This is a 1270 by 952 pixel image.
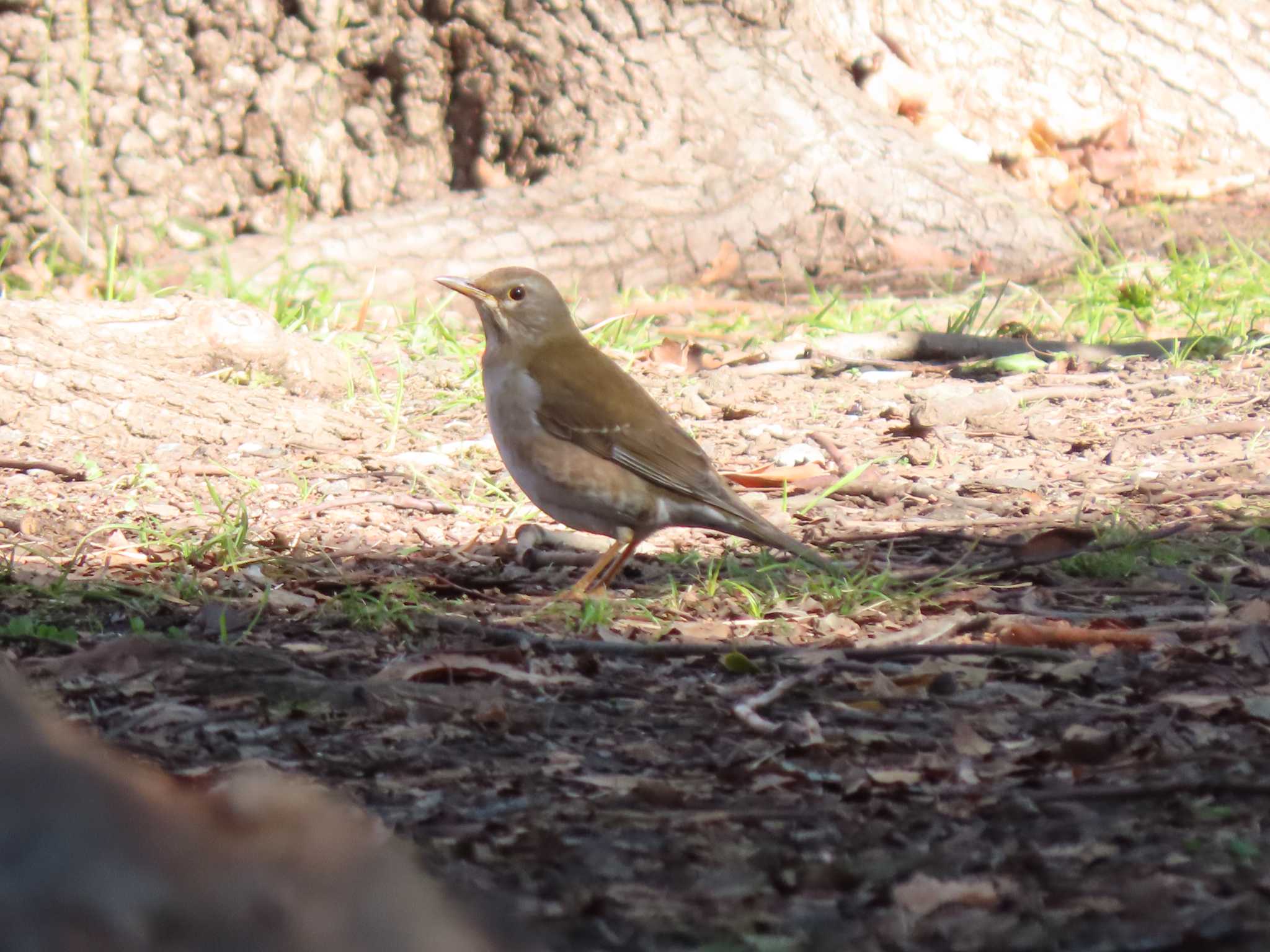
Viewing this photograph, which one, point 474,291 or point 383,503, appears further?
point 474,291

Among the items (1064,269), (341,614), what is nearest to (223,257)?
(341,614)

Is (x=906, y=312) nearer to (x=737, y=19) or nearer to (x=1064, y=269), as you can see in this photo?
(x=1064, y=269)

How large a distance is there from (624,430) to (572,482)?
0.28 m

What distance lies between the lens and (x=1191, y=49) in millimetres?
10703

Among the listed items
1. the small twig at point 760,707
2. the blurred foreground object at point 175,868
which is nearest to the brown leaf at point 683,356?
the small twig at point 760,707

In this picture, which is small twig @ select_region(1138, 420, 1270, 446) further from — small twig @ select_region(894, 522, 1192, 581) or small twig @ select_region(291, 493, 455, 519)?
small twig @ select_region(291, 493, 455, 519)

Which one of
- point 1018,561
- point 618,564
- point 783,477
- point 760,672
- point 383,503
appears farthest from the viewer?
point 783,477

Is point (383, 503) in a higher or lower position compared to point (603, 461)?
lower

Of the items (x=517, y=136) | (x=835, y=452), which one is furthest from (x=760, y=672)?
(x=517, y=136)

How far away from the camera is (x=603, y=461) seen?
5133 mm

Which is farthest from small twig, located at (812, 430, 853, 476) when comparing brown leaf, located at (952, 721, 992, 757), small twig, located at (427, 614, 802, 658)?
brown leaf, located at (952, 721, 992, 757)

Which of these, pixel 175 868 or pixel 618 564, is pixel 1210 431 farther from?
pixel 175 868

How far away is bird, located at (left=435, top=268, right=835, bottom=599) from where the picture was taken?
4.98m

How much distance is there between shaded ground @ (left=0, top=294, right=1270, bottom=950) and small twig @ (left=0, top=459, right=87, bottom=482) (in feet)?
0.14
